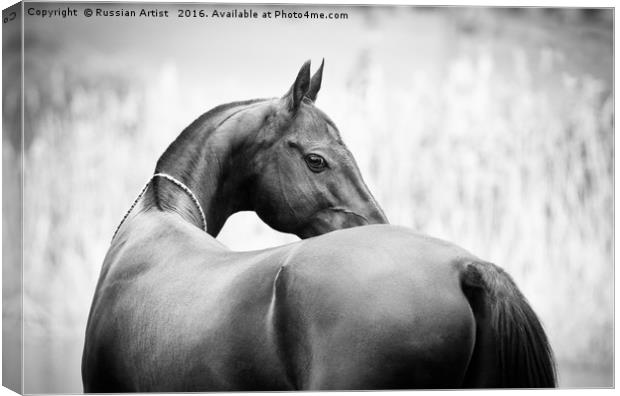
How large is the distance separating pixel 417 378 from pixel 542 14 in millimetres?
3640

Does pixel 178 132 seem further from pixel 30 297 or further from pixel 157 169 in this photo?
pixel 30 297

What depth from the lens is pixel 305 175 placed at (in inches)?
231

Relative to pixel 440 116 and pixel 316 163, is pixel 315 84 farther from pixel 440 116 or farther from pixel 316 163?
pixel 440 116

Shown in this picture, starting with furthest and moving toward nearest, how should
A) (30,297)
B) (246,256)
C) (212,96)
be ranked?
(212,96)
(30,297)
(246,256)

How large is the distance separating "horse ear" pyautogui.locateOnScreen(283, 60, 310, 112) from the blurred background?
1.22 feet

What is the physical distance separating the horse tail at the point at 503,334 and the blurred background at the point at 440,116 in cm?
245

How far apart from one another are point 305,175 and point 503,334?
2.35 m

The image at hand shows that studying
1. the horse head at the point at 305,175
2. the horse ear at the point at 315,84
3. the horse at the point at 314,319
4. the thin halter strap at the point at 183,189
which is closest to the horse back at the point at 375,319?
the horse at the point at 314,319

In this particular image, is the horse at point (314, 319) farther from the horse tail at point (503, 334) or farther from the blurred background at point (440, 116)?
the blurred background at point (440, 116)

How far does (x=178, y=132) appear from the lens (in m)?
6.33

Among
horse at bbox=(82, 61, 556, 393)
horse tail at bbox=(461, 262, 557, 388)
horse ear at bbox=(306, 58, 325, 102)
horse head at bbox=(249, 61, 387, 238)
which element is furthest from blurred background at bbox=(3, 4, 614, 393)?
horse tail at bbox=(461, 262, 557, 388)

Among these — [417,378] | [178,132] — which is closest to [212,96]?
[178,132]

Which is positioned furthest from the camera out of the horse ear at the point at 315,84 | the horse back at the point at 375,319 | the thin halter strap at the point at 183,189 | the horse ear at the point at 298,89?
the horse ear at the point at 315,84

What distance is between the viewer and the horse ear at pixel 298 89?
578 cm
